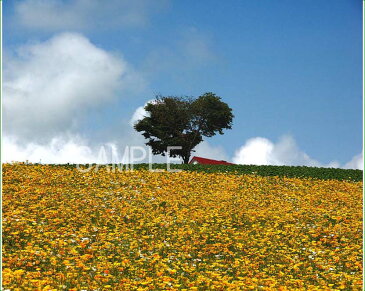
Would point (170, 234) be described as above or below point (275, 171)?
below

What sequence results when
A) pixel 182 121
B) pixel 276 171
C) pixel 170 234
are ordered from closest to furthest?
pixel 170 234 < pixel 276 171 < pixel 182 121

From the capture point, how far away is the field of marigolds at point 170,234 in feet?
28.0

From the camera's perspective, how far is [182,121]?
165 ft

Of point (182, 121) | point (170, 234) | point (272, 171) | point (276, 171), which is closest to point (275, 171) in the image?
point (276, 171)

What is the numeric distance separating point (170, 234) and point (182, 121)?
128 feet

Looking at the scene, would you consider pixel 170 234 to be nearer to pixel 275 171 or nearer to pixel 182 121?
pixel 275 171

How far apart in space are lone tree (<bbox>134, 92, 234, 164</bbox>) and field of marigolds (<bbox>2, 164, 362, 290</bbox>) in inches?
1194

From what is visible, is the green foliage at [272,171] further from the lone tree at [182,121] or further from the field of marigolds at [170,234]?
the lone tree at [182,121]

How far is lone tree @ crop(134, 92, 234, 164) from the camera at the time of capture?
165 ft

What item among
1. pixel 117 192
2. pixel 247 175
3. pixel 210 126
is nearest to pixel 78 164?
pixel 117 192

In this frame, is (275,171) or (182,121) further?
(182,121)

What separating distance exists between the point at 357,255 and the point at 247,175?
38.3 ft

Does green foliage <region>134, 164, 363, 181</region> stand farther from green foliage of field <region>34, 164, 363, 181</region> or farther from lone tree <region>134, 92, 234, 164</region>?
lone tree <region>134, 92, 234, 164</region>

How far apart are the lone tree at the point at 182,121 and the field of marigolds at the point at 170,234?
30317mm
